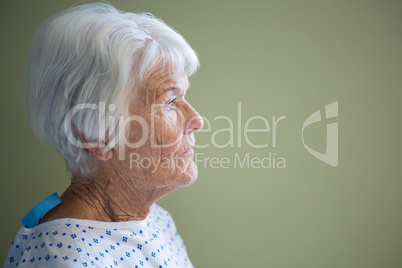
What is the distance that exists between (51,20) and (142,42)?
29cm

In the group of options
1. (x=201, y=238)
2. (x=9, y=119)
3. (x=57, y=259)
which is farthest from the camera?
(x=201, y=238)

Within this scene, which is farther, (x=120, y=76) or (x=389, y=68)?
(x=389, y=68)

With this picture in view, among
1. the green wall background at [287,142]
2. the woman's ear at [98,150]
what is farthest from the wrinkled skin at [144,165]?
the green wall background at [287,142]

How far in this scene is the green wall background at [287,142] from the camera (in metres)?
1.53

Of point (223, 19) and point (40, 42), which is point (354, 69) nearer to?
point (223, 19)

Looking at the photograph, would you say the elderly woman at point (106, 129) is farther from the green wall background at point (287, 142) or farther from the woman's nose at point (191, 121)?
the green wall background at point (287, 142)

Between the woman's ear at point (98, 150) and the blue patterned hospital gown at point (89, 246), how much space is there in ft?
0.60

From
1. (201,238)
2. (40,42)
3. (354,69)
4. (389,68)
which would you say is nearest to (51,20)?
(40,42)

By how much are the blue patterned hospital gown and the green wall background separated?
401 mm

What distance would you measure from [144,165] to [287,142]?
0.70 metres

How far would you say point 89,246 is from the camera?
104cm

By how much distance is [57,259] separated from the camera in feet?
3.20

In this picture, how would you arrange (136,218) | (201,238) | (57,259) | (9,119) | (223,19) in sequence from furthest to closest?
(201,238)
(223,19)
(9,119)
(136,218)
(57,259)

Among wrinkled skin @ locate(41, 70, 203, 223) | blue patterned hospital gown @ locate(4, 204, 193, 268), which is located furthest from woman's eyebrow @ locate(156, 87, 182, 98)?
blue patterned hospital gown @ locate(4, 204, 193, 268)
